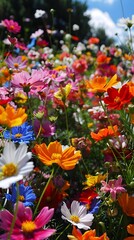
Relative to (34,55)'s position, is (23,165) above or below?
below

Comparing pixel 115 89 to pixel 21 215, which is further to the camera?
pixel 115 89

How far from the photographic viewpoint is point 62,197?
3.38ft

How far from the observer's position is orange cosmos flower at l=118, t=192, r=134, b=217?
92 cm

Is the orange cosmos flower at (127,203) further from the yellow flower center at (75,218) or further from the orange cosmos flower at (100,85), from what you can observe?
the orange cosmos flower at (100,85)

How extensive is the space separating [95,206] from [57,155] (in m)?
0.20

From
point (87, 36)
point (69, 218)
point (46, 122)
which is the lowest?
point (69, 218)

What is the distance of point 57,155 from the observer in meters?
0.85

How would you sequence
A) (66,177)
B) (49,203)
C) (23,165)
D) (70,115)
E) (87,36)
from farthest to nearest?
(87,36) → (70,115) → (66,177) → (49,203) → (23,165)

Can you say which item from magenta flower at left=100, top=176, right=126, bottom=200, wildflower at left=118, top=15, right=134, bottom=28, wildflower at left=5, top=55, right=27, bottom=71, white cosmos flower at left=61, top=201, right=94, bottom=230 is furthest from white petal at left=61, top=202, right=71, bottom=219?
wildflower at left=118, top=15, right=134, bottom=28

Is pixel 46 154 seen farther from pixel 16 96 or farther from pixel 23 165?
pixel 16 96

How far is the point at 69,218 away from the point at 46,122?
15.4 inches

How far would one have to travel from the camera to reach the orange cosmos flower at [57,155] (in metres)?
0.83

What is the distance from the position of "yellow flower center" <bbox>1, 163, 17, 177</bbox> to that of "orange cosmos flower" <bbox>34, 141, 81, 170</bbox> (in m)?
0.18

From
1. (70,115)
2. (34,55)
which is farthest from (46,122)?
(34,55)
